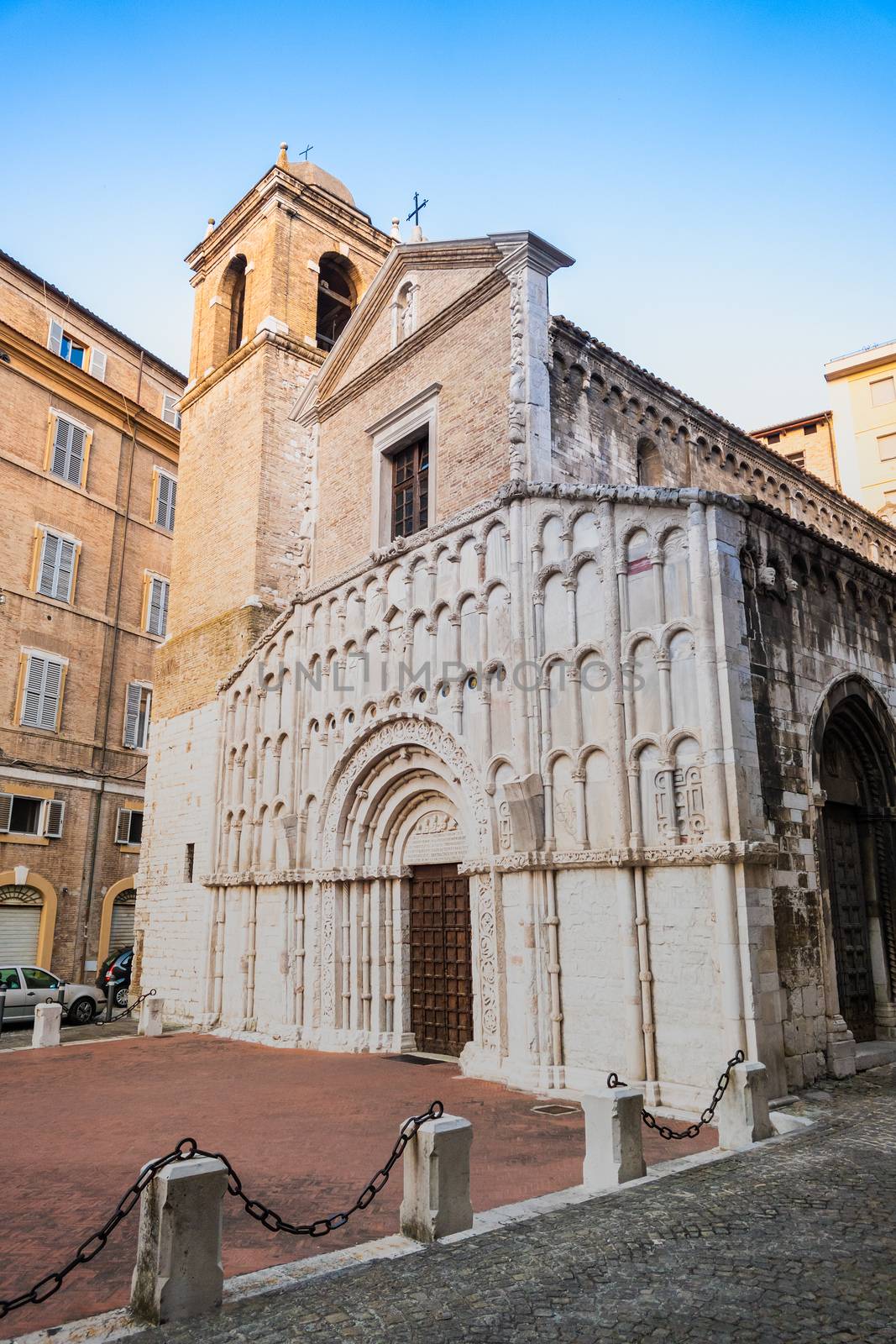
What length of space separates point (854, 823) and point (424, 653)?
6.12m

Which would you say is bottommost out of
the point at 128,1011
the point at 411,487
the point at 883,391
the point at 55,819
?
the point at 128,1011

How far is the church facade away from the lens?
9.36 m

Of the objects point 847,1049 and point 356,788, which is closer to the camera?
point 847,1049

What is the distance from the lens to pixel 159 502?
28.4 m

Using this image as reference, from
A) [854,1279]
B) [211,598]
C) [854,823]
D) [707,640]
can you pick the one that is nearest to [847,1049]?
[854,823]

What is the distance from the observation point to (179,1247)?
4.29 meters

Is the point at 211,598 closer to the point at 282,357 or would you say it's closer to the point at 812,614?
the point at 282,357

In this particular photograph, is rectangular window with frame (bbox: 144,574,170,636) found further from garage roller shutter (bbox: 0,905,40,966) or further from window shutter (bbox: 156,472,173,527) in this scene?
garage roller shutter (bbox: 0,905,40,966)

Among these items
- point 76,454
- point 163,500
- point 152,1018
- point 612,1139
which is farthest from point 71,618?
point 612,1139

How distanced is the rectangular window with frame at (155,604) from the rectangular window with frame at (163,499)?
5.82 ft

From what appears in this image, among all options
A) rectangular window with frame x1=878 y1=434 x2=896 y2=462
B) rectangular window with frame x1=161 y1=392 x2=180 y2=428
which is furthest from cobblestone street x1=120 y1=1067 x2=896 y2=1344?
rectangular window with frame x1=161 y1=392 x2=180 y2=428

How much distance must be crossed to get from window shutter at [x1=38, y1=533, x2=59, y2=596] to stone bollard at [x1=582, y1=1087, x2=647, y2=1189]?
22057mm

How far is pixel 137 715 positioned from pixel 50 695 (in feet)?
9.39

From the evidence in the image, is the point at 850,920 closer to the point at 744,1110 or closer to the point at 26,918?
the point at 744,1110
